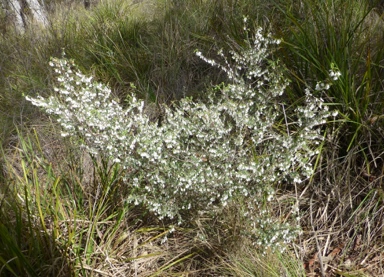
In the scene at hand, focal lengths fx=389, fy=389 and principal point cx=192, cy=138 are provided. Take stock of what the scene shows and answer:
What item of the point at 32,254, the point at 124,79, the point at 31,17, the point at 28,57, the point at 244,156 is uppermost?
the point at 31,17

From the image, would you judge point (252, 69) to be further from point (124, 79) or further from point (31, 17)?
point (31, 17)

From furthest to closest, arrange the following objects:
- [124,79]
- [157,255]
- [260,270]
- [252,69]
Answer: [124,79]
[252,69]
[157,255]
[260,270]

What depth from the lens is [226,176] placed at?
2186 mm

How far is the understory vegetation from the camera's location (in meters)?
2.21

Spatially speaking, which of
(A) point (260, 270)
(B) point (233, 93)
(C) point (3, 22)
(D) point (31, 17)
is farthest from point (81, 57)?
(A) point (260, 270)

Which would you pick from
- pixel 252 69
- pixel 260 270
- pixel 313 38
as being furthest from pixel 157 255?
pixel 313 38

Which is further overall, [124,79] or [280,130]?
[124,79]

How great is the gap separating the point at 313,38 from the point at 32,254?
2335 mm

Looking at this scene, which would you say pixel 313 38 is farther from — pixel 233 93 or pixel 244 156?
pixel 244 156

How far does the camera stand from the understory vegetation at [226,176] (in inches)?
86.8

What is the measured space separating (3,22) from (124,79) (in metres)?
2.42

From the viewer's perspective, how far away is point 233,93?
244 cm

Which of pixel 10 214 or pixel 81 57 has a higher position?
pixel 81 57

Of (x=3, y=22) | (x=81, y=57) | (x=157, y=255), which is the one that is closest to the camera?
(x=157, y=255)
